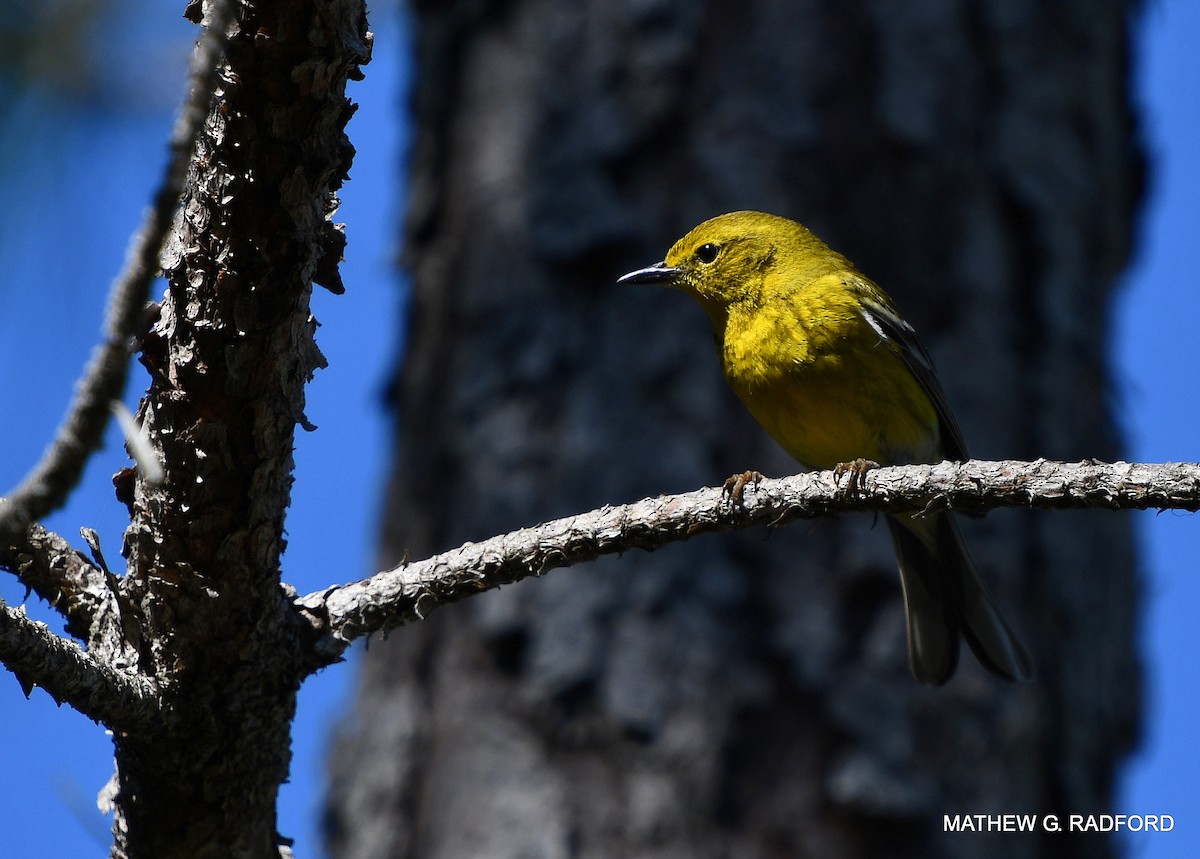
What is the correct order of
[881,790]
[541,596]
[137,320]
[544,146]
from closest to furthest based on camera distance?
[137,320] → [881,790] → [541,596] → [544,146]

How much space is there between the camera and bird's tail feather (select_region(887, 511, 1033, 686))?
3.61 metres

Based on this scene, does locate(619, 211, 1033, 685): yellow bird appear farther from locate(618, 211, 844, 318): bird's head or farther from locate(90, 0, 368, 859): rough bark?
locate(90, 0, 368, 859): rough bark

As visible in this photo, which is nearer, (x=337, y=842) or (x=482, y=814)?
(x=482, y=814)

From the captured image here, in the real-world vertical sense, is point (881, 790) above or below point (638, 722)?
below

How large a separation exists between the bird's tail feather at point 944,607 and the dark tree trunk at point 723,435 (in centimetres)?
11

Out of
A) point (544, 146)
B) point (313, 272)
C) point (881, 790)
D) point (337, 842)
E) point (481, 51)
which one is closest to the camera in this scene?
point (313, 272)

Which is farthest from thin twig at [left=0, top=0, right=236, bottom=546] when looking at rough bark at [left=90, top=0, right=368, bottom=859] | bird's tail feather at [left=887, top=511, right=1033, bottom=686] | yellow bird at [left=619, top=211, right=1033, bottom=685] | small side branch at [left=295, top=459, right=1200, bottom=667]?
bird's tail feather at [left=887, top=511, right=1033, bottom=686]

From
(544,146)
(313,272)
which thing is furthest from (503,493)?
(313,272)

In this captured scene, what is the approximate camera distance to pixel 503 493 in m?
4.38

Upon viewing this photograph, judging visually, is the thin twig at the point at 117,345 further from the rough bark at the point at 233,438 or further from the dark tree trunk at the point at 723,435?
the dark tree trunk at the point at 723,435

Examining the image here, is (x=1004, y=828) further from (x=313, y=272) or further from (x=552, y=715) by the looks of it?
(x=313, y=272)

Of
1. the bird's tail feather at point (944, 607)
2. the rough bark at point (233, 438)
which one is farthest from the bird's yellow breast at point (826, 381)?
the rough bark at point (233, 438)

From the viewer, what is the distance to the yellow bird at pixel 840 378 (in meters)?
3.66

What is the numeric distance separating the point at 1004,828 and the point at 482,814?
1.69 meters
